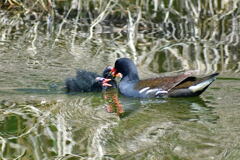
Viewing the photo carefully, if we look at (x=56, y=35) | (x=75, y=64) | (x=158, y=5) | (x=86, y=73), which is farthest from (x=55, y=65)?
(x=158, y=5)

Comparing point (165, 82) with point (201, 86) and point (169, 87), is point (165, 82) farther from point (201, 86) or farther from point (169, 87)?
point (201, 86)

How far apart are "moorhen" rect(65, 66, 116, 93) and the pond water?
0.41 ft

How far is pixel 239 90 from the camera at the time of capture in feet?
27.0

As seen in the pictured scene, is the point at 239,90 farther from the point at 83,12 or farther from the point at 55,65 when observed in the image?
the point at 83,12

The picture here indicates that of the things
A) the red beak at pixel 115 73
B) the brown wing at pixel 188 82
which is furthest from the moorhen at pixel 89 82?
the brown wing at pixel 188 82

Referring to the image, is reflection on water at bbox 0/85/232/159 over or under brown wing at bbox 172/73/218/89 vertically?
under

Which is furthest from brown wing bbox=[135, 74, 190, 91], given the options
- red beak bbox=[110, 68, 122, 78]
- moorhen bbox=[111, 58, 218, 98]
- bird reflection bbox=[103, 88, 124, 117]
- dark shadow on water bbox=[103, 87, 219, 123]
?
red beak bbox=[110, 68, 122, 78]

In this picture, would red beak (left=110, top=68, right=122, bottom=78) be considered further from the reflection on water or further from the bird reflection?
the reflection on water

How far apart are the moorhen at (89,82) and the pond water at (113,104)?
0.12 meters

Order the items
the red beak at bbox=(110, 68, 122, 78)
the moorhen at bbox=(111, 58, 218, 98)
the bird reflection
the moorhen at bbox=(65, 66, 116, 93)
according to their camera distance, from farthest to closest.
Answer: the red beak at bbox=(110, 68, 122, 78), the moorhen at bbox=(65, 66, 116, 93), the moorhen at bbox=(111, 58, 218, 98), the bird reflection

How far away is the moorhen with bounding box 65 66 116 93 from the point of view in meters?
8.55

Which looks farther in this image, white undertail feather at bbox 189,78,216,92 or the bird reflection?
white undertail feather at bbox 189,78,216,92

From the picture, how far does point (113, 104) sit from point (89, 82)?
0.60 m

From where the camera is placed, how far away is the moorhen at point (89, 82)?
28.0 ft
